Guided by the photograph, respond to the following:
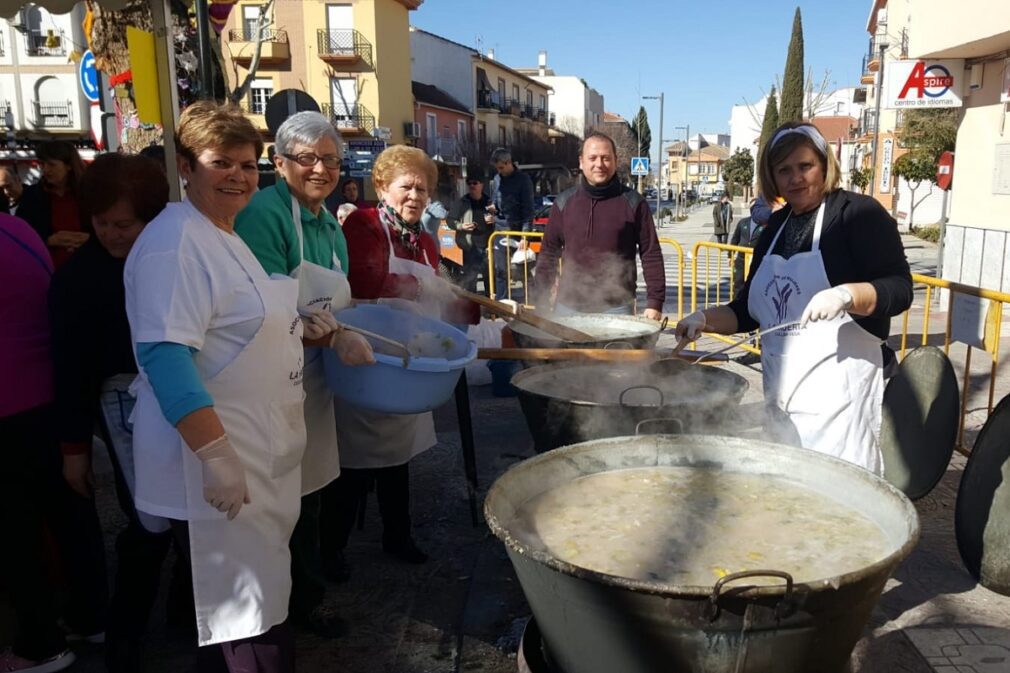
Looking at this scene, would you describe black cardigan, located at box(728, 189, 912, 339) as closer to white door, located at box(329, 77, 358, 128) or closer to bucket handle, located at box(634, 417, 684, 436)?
bucket handle, located at box(634, 417, 684, 436)

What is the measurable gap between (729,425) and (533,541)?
150 cm

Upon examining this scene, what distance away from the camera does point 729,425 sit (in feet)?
10.8

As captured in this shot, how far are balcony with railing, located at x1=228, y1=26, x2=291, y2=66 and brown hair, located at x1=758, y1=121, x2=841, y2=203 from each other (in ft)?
121

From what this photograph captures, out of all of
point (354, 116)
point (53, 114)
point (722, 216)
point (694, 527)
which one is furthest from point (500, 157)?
point (53, 114)

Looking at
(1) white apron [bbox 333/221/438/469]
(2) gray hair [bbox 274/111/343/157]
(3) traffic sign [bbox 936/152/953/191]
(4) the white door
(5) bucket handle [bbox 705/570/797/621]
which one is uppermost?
(4) the white door

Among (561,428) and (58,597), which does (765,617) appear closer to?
(561,428)

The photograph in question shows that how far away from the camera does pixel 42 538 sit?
9.37 ft

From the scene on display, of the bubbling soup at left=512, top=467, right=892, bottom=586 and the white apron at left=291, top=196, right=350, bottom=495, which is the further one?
the white apron at left=291, top=196, right=350, bottom=495

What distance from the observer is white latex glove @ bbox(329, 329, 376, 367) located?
2.48 m

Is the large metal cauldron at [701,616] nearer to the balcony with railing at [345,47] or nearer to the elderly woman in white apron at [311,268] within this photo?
the elderly woman in white apron at [311,268]

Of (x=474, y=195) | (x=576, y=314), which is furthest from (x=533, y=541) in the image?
(x=474, y=195)

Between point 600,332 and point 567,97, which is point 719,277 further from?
point 567,97

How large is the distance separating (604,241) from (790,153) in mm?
1891

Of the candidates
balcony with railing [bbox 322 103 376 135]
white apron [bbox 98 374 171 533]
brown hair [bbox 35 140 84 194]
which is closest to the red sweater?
white apron [bbox 98 374 171 533]
